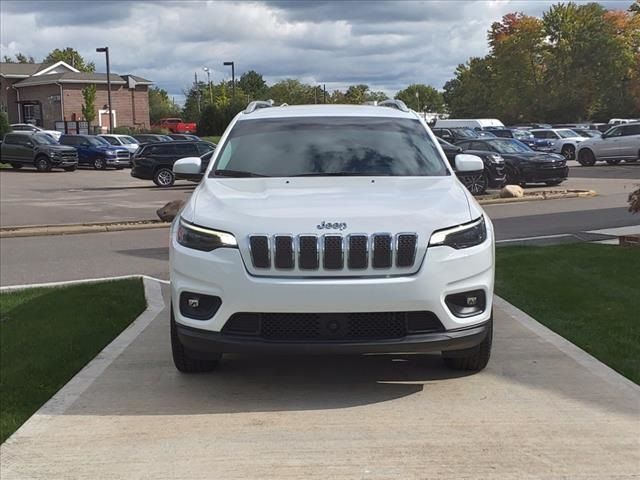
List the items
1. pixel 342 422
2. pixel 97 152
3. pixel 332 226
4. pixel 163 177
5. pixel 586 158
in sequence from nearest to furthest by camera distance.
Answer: pixel 342 422 < pixel 332 226 < pixel 163 177 < pixel 586 158 < pixel 97 152

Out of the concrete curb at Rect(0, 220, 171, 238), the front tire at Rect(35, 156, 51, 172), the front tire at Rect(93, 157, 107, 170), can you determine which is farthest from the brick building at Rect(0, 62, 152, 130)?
the concrete curb at Rect(0, 220, 171, 238)

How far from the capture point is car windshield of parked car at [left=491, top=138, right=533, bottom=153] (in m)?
23.6

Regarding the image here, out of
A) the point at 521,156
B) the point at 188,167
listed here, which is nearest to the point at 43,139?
the point at 521,156

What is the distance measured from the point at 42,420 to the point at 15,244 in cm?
1002

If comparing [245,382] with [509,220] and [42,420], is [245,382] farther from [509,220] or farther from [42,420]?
[509,220]

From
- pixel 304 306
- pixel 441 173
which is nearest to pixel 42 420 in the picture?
pixel 304 306

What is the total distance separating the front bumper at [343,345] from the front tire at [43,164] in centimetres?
3622

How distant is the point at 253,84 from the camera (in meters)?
112

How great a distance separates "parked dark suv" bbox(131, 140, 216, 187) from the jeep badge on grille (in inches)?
932

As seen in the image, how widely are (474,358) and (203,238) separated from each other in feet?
6.10

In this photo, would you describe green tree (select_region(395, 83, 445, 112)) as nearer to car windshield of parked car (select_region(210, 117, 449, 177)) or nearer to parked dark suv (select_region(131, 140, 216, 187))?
parked dark suv (select_region(131, 140, 216, 187))

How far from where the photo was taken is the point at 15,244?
535 inches

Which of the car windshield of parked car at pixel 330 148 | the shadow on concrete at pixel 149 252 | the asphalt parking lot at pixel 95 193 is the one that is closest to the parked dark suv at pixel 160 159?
the asphalt parking lot at pixel 95 193

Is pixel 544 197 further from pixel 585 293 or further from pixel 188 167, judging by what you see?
pixel 188 167
